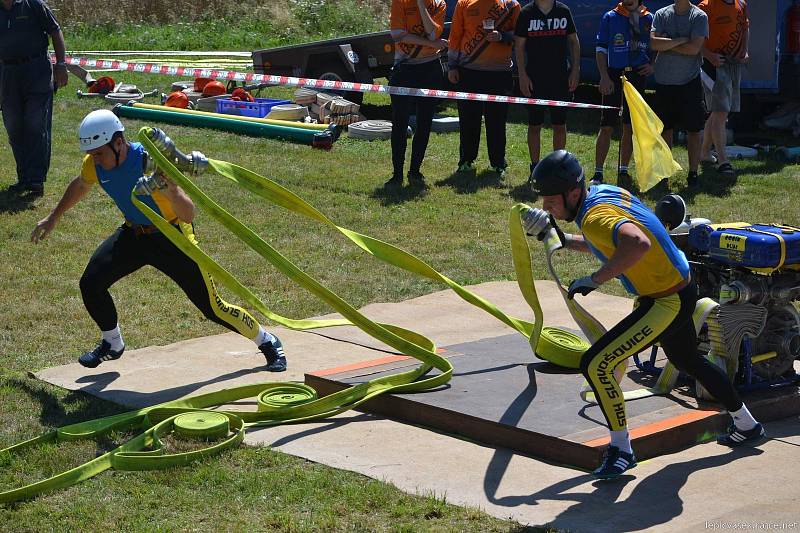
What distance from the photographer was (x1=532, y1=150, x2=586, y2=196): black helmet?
5.91m

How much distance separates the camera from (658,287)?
6.00m

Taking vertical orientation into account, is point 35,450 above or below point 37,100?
below

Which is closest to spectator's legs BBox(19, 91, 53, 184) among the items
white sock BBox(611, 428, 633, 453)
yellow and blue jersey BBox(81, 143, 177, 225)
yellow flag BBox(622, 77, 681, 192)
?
yellow and blue jersey BBox(81, 143, 177, 225)

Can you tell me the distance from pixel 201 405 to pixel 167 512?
5.07 ft

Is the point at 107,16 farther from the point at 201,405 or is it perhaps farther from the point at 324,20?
the point at 201,405

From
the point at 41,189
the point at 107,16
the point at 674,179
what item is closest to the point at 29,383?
the point at 41,189

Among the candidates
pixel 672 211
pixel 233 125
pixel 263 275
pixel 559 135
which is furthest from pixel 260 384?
pixel 233 125

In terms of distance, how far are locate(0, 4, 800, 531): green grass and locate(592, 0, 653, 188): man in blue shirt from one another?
Answer: 2.75ft

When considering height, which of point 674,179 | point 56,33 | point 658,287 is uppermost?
point 56,33

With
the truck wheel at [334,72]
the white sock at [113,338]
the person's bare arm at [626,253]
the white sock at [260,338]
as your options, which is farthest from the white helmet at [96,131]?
the truck wheel at [334,72]

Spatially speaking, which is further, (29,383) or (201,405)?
(29,383)

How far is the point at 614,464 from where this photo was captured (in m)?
5.84

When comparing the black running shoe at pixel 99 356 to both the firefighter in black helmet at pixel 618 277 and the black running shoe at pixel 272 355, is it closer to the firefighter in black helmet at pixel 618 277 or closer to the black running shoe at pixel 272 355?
the black running shoe at pixel 272 355

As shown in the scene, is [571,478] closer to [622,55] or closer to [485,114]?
[622,55]
